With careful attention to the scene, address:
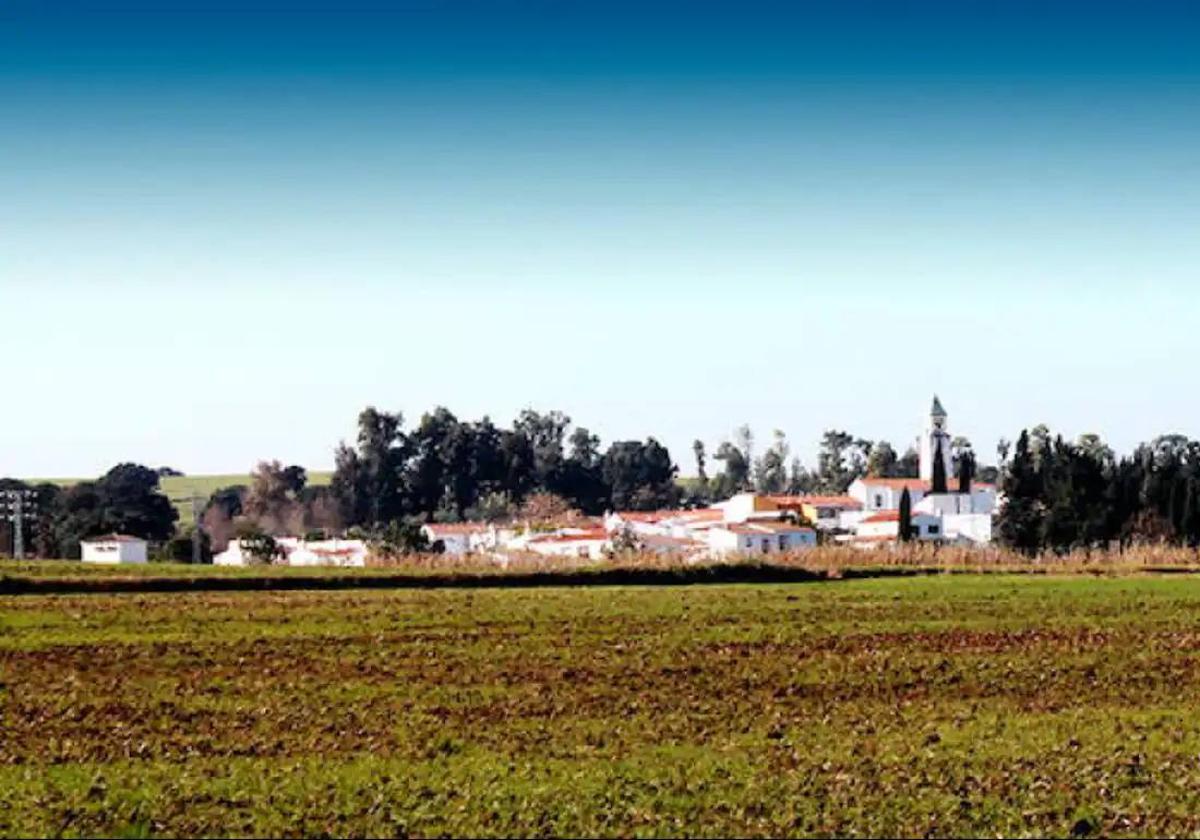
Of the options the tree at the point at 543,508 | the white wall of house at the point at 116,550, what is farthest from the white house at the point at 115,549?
the tree at the point at 543,508

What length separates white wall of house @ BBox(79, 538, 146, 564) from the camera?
357ft

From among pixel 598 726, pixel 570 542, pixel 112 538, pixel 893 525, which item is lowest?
pixel 570 542

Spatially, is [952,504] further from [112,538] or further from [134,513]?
[112,538]

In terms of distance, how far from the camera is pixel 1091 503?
112m

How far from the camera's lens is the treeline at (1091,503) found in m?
110

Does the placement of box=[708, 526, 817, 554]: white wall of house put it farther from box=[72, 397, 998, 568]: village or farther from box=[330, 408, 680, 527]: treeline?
box=[330, 408, 680, 527]: treeline

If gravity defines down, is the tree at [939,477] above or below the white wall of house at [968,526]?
above

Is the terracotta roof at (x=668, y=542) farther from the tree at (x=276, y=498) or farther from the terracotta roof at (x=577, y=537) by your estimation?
the tree at (x=276, y=498)

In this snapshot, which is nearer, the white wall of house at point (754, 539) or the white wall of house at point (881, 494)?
the white wall of house at point (754, 539)

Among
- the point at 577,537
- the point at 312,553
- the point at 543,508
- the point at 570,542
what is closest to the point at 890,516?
the point at 577,537

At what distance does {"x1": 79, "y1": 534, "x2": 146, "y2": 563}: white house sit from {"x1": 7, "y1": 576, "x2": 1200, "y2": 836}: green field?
215 ft

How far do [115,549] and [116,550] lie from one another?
17cm

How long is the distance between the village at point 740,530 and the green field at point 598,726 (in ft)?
149

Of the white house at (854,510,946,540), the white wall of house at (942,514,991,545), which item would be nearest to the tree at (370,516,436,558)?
the white house at (854,510,946,540)
